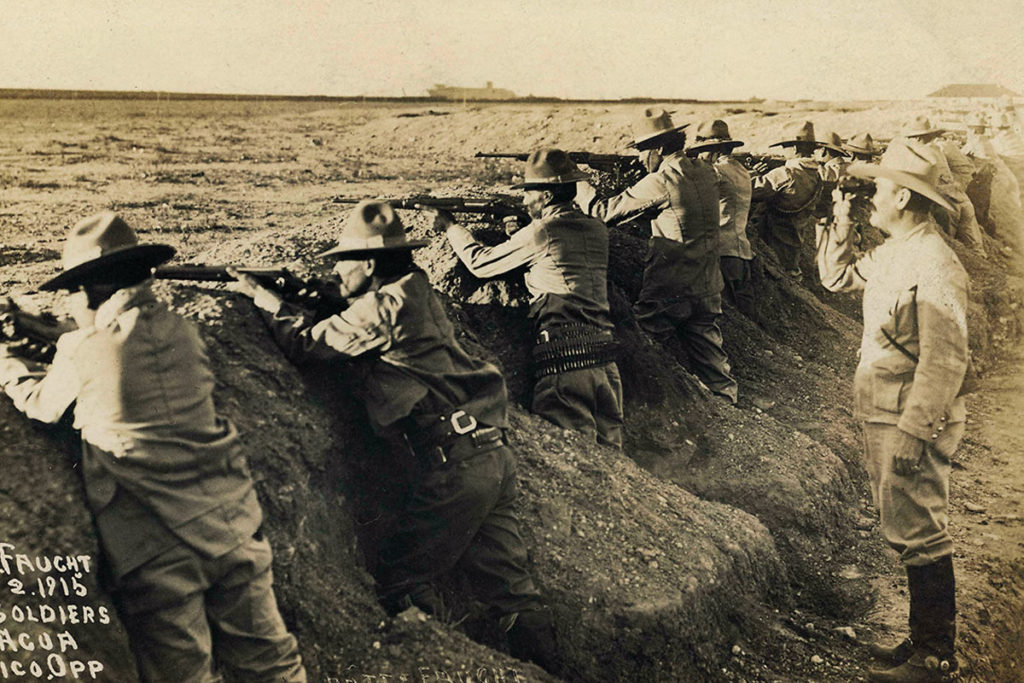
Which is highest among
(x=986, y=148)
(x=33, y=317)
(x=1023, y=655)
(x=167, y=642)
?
(x=986, y=148)

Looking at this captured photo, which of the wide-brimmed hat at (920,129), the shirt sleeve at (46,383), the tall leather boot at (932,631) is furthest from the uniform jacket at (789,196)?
the shirt sleeve at (46,383)

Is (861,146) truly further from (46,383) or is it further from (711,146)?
(46,383)

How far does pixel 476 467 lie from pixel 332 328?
87 centimetres

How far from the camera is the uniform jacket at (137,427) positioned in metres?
2.70

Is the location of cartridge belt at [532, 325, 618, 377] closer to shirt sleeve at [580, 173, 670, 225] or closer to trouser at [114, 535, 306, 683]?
shirt sleeve at [580, 173, 670, 225]

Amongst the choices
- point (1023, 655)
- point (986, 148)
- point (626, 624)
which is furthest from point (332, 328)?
point (986, 148)

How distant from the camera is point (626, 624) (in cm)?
A: 401

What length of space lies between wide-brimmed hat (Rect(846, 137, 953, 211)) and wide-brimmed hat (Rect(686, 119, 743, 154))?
335 cm

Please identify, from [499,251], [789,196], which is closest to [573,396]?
[499,251]

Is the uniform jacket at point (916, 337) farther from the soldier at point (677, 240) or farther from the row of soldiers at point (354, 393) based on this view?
the soldier at point (677, 240)

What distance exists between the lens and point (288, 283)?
357 centimetres

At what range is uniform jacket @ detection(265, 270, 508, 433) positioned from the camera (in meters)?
→ 3.48

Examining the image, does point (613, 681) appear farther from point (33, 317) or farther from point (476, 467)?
point (33, 317)

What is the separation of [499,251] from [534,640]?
7.60ft
